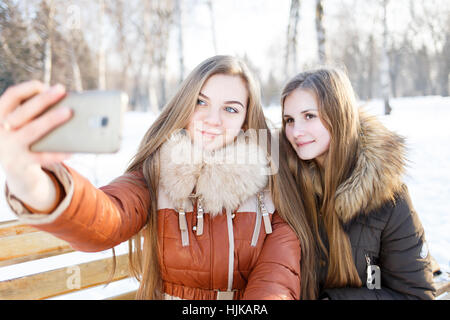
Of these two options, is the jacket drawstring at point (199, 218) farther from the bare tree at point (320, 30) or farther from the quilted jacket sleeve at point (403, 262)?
the bare tree at point (320, 30)

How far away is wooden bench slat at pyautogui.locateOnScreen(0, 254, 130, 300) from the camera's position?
1.63m

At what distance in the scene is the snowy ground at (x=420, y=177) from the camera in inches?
80.9

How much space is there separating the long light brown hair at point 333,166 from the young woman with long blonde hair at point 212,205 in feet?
0.59

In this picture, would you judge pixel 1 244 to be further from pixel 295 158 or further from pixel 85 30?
pixel 85 30

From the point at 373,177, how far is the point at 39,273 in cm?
209

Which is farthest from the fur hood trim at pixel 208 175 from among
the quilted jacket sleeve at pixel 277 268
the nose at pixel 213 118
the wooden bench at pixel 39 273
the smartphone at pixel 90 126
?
the wooden bench at pixel 39 273

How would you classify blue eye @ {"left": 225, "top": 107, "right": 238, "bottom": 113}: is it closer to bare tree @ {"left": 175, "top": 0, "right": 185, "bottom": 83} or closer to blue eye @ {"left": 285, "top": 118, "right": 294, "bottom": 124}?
blue eye @ {"left": 285, "top": 118, "right": 294, "bottom": 124}

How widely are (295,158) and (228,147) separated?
1.97ft

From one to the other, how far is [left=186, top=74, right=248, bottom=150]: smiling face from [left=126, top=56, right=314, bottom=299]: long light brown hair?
36mm

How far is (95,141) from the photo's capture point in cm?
73

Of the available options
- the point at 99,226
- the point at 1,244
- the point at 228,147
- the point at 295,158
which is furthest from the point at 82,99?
the point at 1,244

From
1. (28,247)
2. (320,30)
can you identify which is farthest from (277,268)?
(320,30)

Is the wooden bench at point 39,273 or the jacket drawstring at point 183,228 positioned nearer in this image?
the jacket drawstring at point 183,228

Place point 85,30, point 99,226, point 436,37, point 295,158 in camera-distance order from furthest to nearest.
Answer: point 436,37, point 85,30, point 295,158, point 99,226
